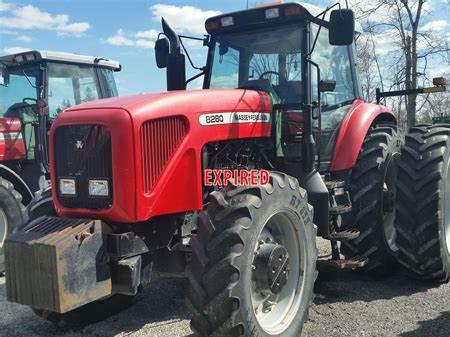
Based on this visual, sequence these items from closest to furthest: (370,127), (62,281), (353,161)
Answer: (62,281)
(353,161)
(370,127)

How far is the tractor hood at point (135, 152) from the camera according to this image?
3307 mm

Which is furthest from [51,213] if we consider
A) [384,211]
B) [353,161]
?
[384,211]

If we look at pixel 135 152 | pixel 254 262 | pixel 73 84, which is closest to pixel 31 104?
pixel 73 84

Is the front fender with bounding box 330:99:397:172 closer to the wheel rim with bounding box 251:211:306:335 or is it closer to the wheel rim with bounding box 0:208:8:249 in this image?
the wheel rim with bounding box 251:211:306:335

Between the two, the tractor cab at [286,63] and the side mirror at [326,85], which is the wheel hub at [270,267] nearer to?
the tractor cab at [286,63]

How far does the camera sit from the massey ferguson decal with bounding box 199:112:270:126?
385 cm

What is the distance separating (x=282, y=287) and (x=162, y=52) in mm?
2594

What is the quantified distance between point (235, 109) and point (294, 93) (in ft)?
2.75

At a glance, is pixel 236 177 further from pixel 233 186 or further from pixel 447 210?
pixel 447 210

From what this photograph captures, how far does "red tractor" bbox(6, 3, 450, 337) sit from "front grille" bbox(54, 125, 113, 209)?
1 cm

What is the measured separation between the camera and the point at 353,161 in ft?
16.6

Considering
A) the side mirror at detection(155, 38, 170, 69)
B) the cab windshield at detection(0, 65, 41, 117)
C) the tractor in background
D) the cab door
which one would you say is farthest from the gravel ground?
the cab windshield at detection(0, 65, 41, 117)

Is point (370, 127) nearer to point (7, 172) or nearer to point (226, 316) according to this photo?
point (226, 316)

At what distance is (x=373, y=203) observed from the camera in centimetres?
496
